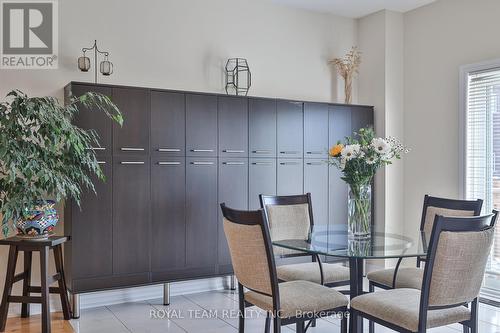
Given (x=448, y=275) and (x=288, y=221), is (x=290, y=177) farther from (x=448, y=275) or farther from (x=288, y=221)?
(x=448, y=275)

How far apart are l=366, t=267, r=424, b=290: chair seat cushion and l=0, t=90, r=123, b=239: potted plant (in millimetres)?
2182

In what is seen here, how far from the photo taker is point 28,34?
3973 mm

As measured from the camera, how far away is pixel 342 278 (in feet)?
10.8

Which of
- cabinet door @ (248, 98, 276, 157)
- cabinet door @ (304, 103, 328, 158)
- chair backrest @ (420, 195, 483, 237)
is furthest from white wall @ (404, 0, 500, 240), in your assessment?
cabinet door @ (248, 98, 276, 157)

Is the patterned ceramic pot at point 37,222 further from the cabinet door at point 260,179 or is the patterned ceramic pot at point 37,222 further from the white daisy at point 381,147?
the white daisy at point 381,147

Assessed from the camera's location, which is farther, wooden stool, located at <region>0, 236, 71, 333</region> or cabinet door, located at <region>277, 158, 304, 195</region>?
cabinet door, located at <region>277, 158, 304, 195</region>

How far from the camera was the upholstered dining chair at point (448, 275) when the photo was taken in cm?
223

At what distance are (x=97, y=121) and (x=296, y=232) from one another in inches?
72.4

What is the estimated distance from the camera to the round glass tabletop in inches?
102

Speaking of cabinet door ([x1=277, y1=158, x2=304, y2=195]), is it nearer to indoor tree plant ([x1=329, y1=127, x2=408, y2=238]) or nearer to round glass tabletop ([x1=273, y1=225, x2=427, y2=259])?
round glass tabletop ([x1=273, y1=225, x2=427, y2=259])

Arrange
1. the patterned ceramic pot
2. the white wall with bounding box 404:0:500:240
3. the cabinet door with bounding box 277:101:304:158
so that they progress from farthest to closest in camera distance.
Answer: the cabinet door with bounding box 277:101:304:158 → the white wall with bounding box 404:0:500:240 → the patterned ceramic pot

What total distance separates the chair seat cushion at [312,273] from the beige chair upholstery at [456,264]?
1027 millimetres

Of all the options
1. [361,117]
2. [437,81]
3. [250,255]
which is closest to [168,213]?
[250,255]

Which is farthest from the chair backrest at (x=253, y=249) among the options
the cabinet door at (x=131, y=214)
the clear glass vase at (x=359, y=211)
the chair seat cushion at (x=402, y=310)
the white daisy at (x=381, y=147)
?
the cabinet door at (x=131, y=214)
